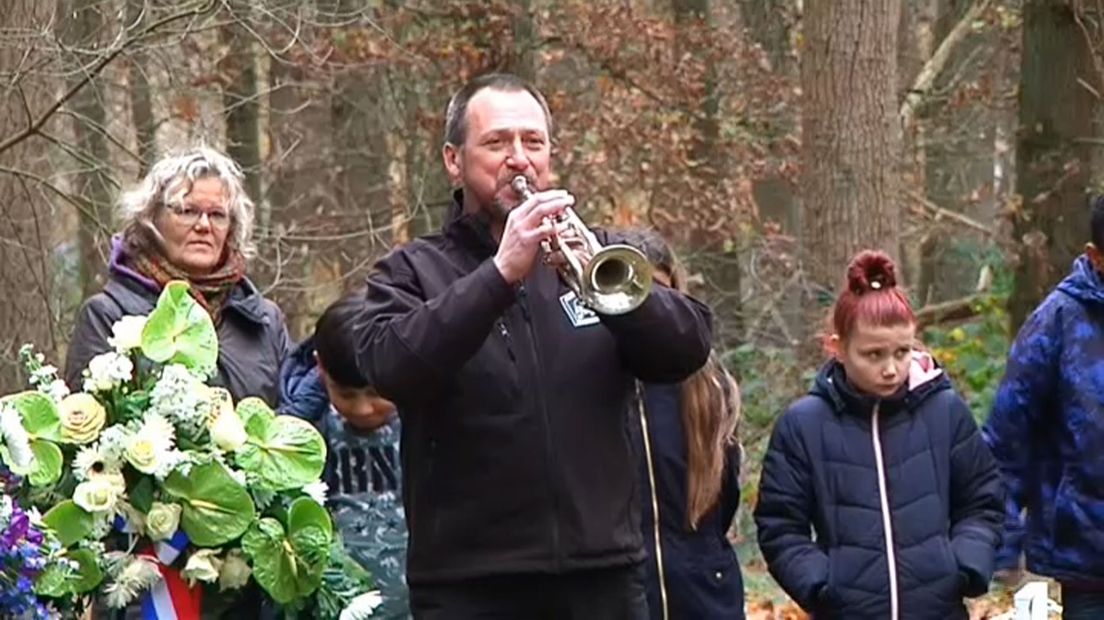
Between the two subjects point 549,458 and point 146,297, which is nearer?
point 549,458

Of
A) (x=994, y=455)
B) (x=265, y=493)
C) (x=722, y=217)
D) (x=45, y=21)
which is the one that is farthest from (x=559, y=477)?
(x=722, y=217)

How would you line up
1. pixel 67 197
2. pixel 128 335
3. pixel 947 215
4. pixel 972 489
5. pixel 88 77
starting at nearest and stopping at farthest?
pixel 128 335
pixel 972 489
pixel 88 77
pixel 67 197
pixel 947 215

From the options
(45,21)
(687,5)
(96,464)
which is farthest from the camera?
(687,5)

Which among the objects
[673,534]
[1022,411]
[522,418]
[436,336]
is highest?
[436,336]

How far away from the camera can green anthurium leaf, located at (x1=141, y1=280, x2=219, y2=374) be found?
16.3ft

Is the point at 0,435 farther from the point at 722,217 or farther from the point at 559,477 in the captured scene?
the point at 722,217

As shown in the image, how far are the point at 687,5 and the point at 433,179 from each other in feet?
9.47

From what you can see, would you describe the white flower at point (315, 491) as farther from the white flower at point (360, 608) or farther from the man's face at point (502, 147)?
the man's face at point (502, 147)

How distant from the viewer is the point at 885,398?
5.63 m

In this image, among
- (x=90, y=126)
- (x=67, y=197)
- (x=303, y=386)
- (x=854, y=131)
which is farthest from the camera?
(x=90, y=126)

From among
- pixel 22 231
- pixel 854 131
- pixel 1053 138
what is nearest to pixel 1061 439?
pixel 854 131

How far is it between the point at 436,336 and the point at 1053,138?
944 cm

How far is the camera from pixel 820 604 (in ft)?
18.3

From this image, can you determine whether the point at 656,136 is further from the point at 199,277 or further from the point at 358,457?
the point at 358,457
